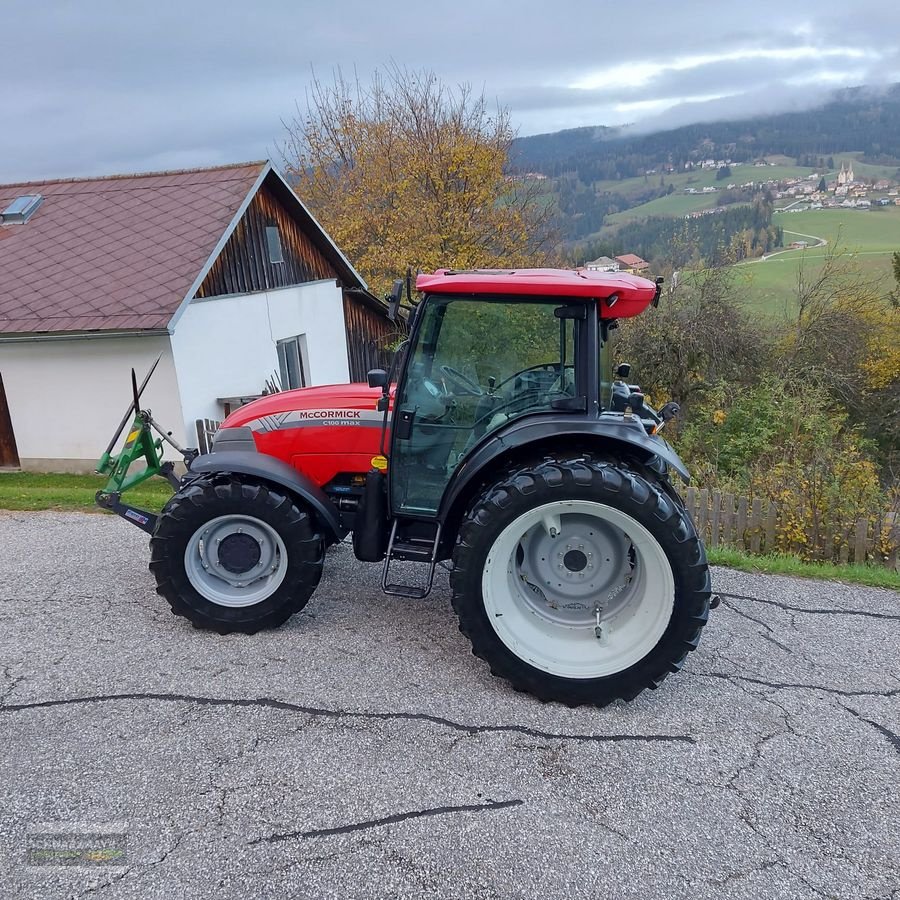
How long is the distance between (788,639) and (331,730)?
112 inches

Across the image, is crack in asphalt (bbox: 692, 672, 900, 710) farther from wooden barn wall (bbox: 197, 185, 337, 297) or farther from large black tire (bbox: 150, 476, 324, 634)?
wooden barn wall (bbox: 197, 185, 337, 297)

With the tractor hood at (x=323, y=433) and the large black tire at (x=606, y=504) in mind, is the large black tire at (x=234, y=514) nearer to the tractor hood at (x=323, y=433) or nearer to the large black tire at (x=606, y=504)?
the tractor hood at (x=323, y=433)

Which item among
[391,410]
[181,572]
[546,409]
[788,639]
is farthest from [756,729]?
[181,572]

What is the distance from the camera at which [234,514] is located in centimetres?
429

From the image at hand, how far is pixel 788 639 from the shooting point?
4508mm

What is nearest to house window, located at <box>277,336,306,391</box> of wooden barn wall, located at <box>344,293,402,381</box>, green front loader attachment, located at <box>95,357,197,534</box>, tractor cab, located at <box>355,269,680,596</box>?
wooden barn wall, located at <box>344,293,402,381</box>

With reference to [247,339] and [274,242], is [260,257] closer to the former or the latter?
[274,242]

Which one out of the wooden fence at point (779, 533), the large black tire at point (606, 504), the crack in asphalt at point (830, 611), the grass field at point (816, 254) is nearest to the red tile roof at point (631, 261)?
the grass field at point (816, 254)

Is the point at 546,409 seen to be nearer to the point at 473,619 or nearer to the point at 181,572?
the point at 473,619

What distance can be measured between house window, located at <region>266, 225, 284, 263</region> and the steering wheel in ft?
35.8

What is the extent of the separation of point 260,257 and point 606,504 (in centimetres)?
1153

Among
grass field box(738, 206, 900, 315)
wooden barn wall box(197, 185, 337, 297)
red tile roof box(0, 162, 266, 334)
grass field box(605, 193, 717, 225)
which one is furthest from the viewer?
grass field box(605, 193, 717, 225)

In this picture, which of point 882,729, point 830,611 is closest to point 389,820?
point 882,729

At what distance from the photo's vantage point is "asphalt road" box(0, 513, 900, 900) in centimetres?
276
